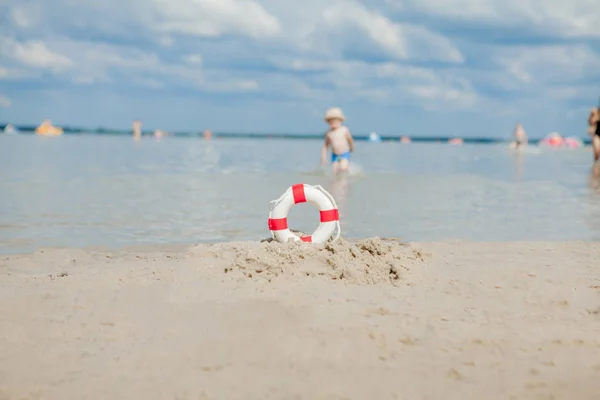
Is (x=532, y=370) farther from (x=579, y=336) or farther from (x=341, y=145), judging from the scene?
(x=341, y=145)

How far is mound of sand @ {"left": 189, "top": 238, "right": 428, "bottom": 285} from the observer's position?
4477 millimetres

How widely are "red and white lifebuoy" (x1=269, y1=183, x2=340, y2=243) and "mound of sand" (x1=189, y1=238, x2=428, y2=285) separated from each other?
0.25 metres

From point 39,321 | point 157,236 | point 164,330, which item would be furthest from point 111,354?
point 157,236

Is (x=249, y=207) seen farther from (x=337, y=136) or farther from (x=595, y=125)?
(x=595, y=125)

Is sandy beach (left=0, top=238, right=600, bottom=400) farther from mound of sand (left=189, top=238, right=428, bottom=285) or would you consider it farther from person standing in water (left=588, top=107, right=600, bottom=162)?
person standing in water (left=588, top=107, right=600, bottom=162)

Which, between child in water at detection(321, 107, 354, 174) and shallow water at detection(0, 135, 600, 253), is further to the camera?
child in water at detection(321, 107, 354, 174)

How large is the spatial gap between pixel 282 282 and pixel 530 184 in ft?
37.8

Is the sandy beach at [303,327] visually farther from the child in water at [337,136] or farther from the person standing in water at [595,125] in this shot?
the person standing in water at [595,125]

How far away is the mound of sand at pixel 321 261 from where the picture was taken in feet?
14.7

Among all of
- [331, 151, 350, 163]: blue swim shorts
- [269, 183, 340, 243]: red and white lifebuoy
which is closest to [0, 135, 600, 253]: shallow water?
[331, 151, 350, 163]: blue swim shorts

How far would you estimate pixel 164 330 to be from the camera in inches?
137

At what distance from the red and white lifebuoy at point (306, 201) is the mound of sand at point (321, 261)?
0.25 m

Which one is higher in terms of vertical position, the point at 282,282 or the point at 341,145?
the point at 341,145

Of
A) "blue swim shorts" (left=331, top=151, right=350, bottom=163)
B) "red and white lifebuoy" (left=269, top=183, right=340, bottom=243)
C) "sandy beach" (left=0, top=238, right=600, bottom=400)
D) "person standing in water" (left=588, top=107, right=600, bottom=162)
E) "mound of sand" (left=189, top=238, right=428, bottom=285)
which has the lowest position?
"sandy beach" (left=0, top=238, right=600, bottom=400)
